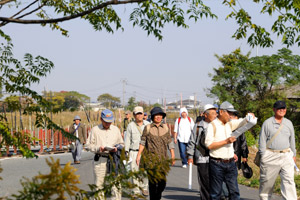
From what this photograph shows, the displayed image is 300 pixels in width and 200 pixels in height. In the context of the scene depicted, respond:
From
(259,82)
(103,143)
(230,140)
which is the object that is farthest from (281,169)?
(259,82)

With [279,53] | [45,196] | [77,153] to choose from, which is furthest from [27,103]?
[279,53]

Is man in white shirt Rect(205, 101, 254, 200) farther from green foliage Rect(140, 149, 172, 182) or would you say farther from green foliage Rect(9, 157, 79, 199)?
green foliage Rect(9, 157, 79, 199)

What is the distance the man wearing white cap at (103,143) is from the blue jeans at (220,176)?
4.75 feet

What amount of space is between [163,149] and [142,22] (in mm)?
2383

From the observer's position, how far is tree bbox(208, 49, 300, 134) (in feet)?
84.6

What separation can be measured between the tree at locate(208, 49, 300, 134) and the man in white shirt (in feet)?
58.7

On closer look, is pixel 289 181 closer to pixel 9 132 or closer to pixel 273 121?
pixel 273 121

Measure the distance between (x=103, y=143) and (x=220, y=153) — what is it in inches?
72.4

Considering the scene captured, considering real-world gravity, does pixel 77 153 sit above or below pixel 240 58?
below

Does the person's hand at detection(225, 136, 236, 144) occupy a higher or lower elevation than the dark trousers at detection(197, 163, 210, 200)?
higher

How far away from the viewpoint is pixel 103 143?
7934mm

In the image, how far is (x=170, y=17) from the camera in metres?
6.73

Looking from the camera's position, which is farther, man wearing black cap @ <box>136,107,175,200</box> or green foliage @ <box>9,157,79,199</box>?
man wearing black cap @ <box>136,107,175,200</box>

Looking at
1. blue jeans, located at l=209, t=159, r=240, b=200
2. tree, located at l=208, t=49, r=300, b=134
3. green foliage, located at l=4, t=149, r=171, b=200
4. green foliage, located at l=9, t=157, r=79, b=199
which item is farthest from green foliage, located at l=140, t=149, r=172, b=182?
tree, located at l=208, t=49, r=300, b=134
